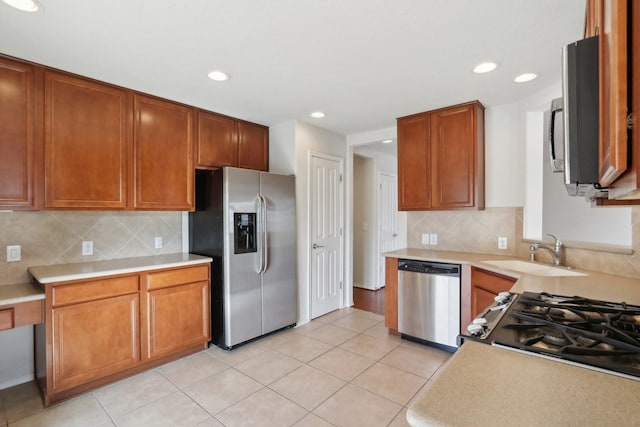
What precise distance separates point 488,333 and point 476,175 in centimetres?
220

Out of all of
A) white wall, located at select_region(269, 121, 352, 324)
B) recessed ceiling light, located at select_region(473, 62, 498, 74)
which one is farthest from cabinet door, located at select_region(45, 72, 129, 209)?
recessed ceiling light, located at select_region(473, 62, 498, 74)

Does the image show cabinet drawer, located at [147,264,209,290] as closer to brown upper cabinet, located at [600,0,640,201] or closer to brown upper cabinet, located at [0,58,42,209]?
brown upper cabinet, located at [0,58,42,209]

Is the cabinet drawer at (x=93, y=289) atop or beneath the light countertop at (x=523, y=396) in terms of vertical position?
beneath

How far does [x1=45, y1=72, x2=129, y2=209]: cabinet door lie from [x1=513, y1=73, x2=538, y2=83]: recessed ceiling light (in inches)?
121

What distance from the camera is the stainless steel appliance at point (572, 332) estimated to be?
859 mm

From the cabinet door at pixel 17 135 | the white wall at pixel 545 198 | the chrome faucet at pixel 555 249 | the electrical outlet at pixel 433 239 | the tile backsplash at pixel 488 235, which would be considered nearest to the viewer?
the cabinet door at pixel 17 135

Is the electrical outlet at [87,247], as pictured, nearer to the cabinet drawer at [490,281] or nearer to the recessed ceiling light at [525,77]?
the cabinet drawer at [490,281]

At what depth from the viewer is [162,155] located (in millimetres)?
2809

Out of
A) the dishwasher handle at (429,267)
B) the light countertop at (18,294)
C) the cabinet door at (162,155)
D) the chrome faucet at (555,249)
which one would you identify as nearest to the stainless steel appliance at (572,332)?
the chrome faucet at (555,249)

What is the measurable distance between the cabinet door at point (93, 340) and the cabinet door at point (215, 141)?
140 cm

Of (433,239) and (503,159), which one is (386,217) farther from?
(503,159)

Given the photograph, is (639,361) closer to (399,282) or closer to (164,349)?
(399,282)

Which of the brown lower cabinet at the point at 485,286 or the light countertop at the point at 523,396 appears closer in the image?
the light countertop at the point at 523,396

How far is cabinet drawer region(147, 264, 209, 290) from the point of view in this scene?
2555 millimetres
